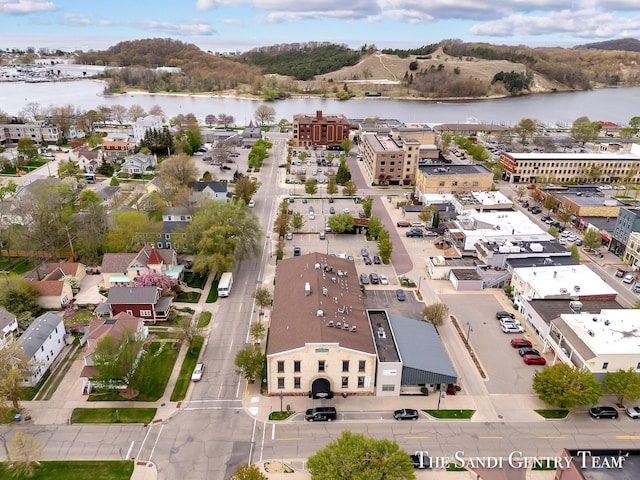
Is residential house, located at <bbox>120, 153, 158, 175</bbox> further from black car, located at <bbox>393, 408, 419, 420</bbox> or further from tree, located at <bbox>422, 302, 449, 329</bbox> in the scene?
black car, located at <bbox>393, 408, 419, 420</bbox>

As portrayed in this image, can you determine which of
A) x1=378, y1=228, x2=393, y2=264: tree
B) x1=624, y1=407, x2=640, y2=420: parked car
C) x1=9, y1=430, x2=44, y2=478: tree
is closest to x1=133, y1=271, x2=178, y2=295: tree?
x1=9, y1=430, x2=44, y2=478: tree

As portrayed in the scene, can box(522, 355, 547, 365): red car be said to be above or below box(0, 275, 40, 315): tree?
Answer: below

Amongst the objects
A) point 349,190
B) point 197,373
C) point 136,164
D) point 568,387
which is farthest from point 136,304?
point 136,164

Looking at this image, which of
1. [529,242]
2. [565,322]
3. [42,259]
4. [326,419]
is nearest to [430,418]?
[326,419]

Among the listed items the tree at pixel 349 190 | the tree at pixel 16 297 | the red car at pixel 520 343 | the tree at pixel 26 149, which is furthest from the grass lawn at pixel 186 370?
the tree at pixel 26 149

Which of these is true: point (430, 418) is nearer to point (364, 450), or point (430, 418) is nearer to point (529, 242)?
point (364, 450)

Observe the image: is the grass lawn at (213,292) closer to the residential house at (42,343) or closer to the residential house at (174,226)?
the residential house at (174,226)
